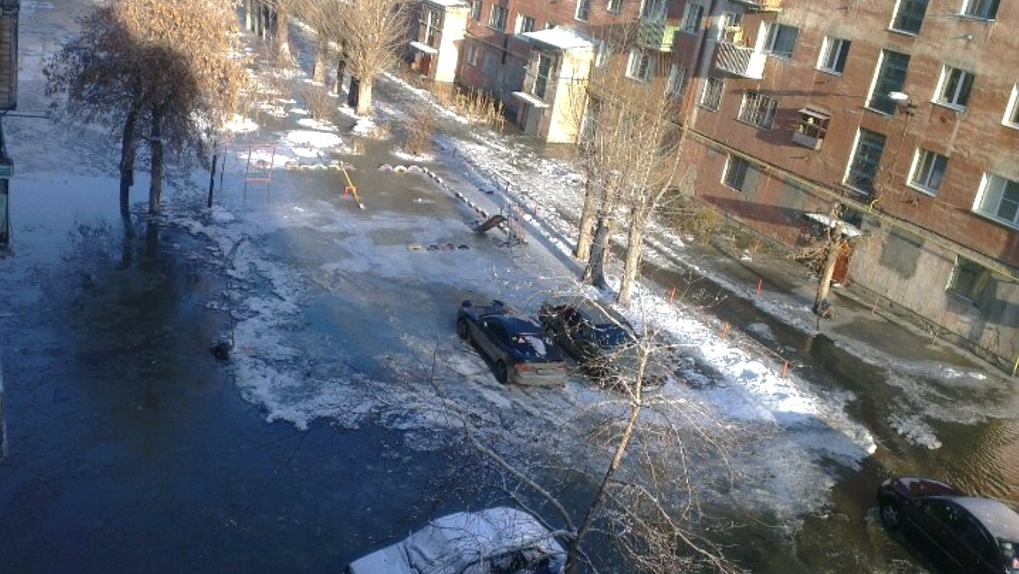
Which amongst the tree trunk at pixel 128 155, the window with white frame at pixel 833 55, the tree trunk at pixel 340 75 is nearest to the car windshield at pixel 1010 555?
the window with white frame at pixel 833 55

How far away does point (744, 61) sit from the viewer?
108ft

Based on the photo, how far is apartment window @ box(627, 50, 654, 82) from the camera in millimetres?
37875

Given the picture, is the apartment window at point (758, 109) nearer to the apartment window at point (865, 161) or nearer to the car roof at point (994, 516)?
the apartment window at point (865, 161)

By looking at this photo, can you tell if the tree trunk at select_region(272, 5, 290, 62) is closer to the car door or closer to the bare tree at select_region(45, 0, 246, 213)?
the bare tree at select_region(45, 0, 246, 213)

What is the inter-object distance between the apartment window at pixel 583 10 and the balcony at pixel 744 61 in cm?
1154

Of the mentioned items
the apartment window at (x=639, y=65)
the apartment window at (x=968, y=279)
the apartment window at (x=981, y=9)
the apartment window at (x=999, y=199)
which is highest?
the apartment window at (x=981, y=9)

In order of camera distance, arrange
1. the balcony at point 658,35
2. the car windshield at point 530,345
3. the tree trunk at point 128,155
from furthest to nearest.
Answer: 1. the balcony at point 658,35
2. the tree trunk at point 128,155
3. the car windshield at point 530,345

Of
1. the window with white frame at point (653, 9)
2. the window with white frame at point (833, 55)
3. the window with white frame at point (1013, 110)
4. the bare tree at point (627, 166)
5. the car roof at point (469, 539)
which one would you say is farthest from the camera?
the window with white frame at point (653, 9)

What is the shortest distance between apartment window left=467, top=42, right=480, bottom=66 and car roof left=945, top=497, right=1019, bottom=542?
137ft

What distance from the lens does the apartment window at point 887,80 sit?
28172 mm

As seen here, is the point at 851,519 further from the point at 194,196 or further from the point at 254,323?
the point at 194,196

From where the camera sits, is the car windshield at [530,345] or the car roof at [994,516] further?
the car windshield at [530,345]

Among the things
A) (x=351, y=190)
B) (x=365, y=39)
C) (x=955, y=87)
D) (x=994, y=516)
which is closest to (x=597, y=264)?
(x=351, y=190)

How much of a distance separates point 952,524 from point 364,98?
3365 cm
